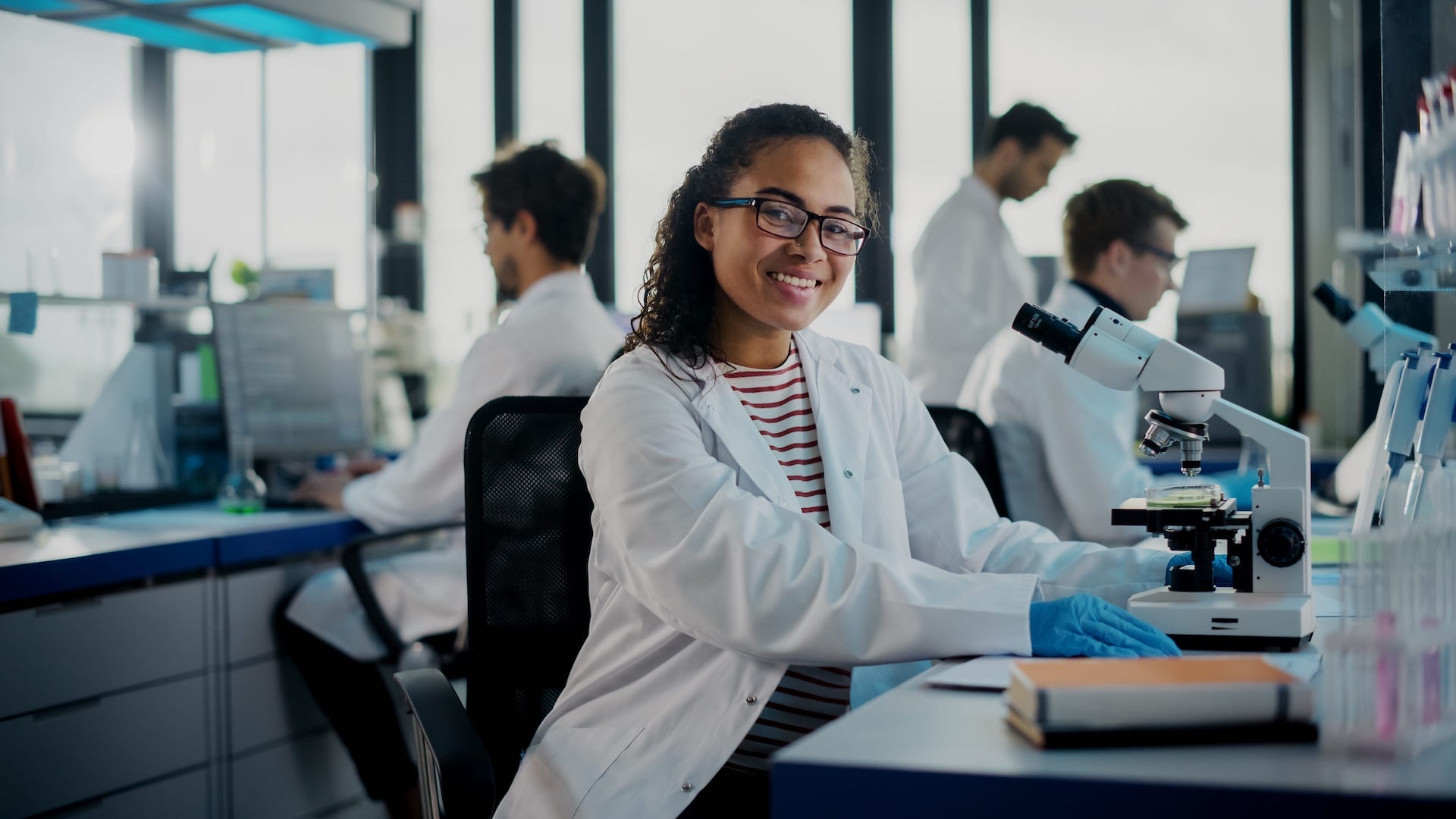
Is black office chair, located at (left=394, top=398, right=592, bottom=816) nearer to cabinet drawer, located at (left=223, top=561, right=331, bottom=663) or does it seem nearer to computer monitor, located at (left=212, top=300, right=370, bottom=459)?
cabinet drawer, located at (left=223, top=561, right=331, bottom=663)

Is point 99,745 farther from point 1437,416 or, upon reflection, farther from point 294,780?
point 1437,416

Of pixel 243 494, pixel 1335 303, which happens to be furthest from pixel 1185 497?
pixel 243 494

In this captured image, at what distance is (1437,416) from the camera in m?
1.56

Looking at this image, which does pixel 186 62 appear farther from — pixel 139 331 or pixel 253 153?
pixel 139 331

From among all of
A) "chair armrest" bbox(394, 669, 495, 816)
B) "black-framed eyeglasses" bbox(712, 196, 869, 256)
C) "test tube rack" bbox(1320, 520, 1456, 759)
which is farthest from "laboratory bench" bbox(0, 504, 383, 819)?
"test tube rack" bbox(1320, 520, 1456, 759)

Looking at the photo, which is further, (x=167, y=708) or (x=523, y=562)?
(x=167, y=708)

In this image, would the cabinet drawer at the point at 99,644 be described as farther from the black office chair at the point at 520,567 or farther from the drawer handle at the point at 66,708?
the black office chair at the point at 520,567

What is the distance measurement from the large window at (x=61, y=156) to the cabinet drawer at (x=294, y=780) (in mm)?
1156

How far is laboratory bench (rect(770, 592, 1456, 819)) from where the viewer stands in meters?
0.80

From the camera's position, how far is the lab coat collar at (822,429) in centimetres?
157

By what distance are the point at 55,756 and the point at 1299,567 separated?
2001 mm

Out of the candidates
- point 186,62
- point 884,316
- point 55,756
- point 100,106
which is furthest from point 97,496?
point 884,316

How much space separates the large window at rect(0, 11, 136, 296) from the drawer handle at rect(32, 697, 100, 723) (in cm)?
105

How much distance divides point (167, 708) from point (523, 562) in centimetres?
116
